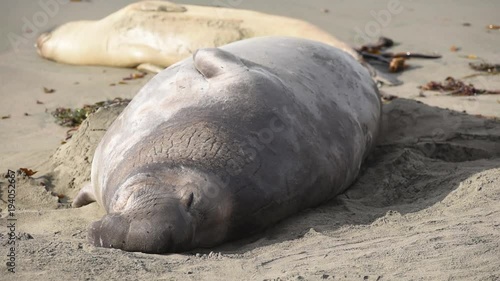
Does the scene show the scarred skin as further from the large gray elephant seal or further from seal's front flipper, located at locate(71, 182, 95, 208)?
seal's front flipper, located at locate(71, 182, 95, 208)

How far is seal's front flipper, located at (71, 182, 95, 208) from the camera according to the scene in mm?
5023

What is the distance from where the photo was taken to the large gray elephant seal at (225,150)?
390 centimetres

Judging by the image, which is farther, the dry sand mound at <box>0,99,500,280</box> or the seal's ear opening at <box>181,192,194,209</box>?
the seal's ear opening at <box>181,192,194,209</box>

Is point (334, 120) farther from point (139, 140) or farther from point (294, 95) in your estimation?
point (139, 140)

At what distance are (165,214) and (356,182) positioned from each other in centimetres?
180

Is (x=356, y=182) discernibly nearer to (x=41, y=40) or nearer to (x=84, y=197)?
(x=84, y=197)

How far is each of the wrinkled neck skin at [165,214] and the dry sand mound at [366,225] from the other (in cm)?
9

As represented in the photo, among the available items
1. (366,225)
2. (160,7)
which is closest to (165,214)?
(366,225)

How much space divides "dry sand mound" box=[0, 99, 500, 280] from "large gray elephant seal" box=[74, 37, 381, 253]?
4.6 inches

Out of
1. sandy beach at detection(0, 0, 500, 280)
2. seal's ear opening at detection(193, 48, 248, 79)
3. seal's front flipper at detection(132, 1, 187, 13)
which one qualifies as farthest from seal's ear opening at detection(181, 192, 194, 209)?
seal's front flipper at detection(132, 1, 187, 13)

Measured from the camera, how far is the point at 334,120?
4.93 m

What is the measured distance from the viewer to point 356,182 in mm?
5270

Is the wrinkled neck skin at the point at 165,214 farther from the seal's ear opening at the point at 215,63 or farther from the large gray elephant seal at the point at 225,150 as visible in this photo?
the seal's ear opening at the point at 215,63

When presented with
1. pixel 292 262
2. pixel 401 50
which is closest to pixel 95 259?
pixel 292 262
